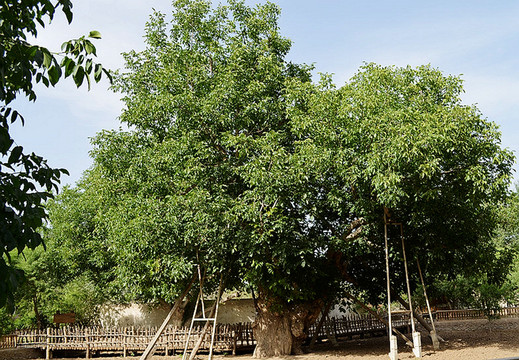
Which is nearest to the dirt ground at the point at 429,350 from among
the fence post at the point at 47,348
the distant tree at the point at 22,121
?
the fence post at the point at 47,348

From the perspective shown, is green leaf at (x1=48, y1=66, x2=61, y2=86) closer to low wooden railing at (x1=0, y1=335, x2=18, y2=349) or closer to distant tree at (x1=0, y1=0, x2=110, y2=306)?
distant tree at (x1=0, y1=0, x2=110, y2=306)

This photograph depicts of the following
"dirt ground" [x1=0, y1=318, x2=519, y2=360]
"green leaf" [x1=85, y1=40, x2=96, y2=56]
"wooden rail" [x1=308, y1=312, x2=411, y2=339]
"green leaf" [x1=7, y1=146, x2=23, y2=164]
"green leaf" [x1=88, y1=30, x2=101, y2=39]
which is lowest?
"dirt ground" [x1=0, y1=318, x2=519, y2=360]

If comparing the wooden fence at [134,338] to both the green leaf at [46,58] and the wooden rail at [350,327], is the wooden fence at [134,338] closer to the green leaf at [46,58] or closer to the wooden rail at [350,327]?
the wooden rail at [350,327]

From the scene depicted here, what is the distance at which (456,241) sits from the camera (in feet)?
52.7

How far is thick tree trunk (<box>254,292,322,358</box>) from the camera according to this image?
53.1ft

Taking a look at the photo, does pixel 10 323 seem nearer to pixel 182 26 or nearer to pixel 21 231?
pixel 182 26

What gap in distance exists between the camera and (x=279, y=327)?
16.4 meters

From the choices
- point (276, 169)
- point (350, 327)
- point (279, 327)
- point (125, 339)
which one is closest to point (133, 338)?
point (125, 339)

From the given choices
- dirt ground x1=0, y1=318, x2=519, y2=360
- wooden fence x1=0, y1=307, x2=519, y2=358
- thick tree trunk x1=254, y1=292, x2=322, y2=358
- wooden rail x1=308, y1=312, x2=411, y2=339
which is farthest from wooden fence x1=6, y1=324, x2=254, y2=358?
wooden rail x1=308, y1=312, x2=411, y2=339

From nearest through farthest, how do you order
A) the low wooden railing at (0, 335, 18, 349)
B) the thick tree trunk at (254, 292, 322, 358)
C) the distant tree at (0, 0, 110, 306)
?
the distant tree at (0, 0, 110, 306), the thick tree trunk at (254, 292, 322, 358), the low wooden railing at (0, 335, 18, 349)

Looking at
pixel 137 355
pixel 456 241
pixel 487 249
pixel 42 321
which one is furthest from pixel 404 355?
Result: pixel 42 321

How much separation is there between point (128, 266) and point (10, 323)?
25.4 feet

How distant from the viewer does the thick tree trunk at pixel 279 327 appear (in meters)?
16.2

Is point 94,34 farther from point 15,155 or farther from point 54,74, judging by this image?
point 15,155
